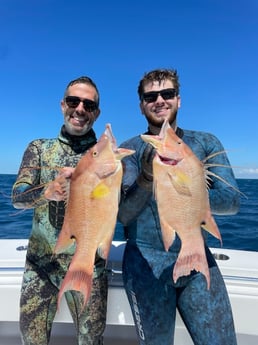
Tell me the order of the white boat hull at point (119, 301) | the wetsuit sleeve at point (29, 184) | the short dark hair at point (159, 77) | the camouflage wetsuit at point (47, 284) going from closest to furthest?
the wetsuit sleeve at point (29, 184), the short dark hair at point (159, 77), the camouflage wetsuit at point (47, 284), the white boat hull at point (119, 301)

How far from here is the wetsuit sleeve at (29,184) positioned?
2535 millimetres

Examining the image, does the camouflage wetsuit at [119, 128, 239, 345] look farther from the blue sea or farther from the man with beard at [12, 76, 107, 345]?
the blue sea

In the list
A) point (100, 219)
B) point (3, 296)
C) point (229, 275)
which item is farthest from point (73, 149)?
point (229, 275)

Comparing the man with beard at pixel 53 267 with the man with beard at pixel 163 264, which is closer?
the man with beard at pixel 163 264

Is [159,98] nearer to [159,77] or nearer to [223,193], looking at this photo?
A: [159,77]

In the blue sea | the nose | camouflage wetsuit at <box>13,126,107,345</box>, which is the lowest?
the blue sea

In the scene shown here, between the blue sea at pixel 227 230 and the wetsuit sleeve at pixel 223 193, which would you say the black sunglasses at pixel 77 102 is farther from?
the blue sea at pixel 227 230

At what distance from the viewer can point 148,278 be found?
8.38 ft

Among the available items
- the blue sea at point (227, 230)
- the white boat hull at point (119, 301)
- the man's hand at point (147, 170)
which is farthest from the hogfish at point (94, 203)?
the blue sea at point (227, 230)

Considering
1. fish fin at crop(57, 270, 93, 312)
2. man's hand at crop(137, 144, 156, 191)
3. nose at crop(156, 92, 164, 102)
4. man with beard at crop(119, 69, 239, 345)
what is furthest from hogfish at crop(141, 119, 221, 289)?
nose at crop(156, 92, 164, 102)

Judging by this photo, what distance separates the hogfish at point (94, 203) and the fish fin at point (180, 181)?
0.29 meters

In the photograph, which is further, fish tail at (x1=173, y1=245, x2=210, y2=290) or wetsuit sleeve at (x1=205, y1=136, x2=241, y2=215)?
wetsuit sleeve at (x1=205, y1=136, x2=241, y2=215)

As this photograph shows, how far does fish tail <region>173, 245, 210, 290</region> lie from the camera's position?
208cm

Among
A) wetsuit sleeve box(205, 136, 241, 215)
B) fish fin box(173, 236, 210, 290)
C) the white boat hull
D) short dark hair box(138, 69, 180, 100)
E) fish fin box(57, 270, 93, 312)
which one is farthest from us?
the white boat hull
